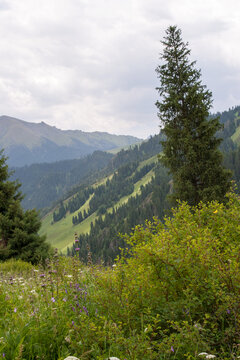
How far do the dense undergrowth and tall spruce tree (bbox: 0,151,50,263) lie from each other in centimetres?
1486

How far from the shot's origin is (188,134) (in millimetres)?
19281

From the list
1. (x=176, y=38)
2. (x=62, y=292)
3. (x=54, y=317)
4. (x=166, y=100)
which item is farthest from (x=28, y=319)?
(x=176, y=38)

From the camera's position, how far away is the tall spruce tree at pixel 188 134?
19.2m

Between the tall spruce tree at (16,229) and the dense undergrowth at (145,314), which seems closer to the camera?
the dense undergrowth at (145,314)

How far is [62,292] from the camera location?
4867 mm

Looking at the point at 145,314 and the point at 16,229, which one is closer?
the point at 145,314

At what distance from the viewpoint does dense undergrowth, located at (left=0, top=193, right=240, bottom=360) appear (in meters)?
3.02

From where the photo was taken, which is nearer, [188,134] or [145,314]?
[145,314]

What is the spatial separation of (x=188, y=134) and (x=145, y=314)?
56.0ft

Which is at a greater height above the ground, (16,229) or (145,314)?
(145,314)

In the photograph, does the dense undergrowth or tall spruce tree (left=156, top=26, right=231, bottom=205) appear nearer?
the dense undergrowth

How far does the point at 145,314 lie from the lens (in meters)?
3.96

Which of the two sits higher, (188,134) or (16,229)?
(188,134)

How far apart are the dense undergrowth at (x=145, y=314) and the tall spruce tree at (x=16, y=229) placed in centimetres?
1486
